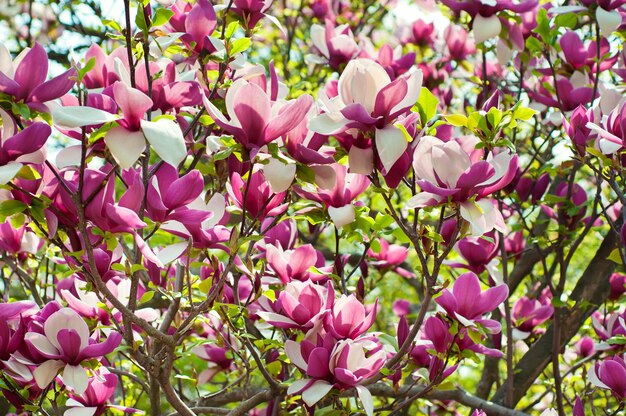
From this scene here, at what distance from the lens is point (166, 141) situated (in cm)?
110

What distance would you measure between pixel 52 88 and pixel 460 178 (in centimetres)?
65

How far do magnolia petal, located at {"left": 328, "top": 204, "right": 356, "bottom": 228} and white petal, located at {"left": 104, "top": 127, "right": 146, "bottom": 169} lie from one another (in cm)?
42

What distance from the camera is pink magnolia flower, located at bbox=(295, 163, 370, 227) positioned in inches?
56.2

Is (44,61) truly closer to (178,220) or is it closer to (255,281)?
(178,220)

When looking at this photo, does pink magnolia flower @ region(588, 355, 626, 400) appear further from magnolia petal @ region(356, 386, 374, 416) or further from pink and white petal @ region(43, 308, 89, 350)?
pink and white petal @ region(43, 308, 89, 350)

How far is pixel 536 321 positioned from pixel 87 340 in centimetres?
137

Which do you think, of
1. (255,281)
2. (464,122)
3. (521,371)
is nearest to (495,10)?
(464,122)

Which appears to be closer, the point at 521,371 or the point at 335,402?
the point at 335,402

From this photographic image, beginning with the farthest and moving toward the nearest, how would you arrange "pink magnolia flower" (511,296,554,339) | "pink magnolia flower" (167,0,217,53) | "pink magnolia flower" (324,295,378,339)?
"pink magnolia flower" (511,296,554,339) < "pink magnolia flower" (167,0,217,53) < "pink magnolia flower" (324,295,378,339)

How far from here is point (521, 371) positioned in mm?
2291

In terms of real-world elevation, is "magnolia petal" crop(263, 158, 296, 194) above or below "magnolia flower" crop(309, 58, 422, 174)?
below

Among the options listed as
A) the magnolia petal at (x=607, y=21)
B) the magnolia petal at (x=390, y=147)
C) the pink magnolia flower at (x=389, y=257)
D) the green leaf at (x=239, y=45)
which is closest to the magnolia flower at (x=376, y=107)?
the magnolia petal at (x=390, y=147)

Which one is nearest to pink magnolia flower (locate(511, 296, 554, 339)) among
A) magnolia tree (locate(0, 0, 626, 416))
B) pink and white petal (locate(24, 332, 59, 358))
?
magnolia tree (locate(0, 0, 626, 416))

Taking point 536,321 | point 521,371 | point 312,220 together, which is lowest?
point 521,371
